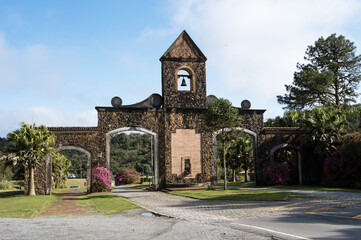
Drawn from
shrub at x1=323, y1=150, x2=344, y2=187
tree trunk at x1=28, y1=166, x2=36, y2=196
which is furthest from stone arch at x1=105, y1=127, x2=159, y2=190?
shrub at x1=323, y1=150, x2=344, y2=187

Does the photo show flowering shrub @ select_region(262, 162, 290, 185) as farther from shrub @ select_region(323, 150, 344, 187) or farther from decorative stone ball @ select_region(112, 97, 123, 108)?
decorative stone ball @ select_region(112, 97, 123, 108)

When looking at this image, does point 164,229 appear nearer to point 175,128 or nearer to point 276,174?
point 175,128

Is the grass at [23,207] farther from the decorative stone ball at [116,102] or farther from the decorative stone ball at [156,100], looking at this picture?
the decorative stone ball at [156,100]

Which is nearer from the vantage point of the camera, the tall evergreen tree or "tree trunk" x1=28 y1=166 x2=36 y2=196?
"tree trunk" x1=28 y1=166 x2=36 y2=196

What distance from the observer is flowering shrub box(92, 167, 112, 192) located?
24938 millimetres

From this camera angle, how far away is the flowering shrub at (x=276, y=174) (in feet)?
89.3

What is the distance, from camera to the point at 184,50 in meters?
27.9

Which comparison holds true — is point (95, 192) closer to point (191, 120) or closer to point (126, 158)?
point (191, 120)

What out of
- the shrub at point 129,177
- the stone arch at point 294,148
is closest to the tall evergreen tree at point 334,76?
the stone arch at point 294,148

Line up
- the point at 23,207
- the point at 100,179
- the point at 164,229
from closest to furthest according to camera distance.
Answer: the point at 164,229
the point at 23,207
the point at 100,179

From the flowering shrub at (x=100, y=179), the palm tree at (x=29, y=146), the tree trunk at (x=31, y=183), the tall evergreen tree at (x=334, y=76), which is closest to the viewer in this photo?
the palm tree at (x=29, y=146)

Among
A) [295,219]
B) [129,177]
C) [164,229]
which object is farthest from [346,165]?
[129,177]

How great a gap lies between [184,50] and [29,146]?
13.7m

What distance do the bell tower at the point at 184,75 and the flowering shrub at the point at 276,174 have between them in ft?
23.9
